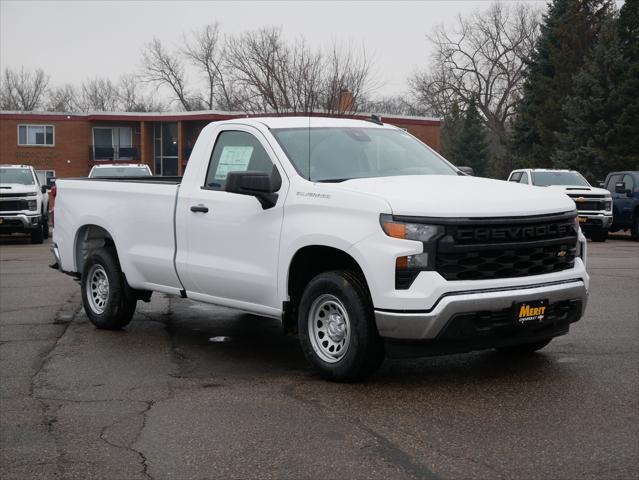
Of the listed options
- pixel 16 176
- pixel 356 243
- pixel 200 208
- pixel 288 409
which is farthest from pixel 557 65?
pixel 288 409

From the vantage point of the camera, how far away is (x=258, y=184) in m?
7.35

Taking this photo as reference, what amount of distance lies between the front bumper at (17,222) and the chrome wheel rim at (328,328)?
17.4 meters

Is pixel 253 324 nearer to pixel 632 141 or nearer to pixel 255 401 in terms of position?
→ pixel 255 401

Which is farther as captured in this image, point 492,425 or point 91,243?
point 91,243

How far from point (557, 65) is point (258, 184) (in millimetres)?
43196

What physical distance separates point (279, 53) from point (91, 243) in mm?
30362

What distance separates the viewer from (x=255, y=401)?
6.50 meters

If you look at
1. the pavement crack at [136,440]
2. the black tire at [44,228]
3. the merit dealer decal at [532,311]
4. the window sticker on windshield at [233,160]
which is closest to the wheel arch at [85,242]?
the window sticker on windshield at [233,160]

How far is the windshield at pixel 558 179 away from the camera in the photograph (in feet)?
81.7

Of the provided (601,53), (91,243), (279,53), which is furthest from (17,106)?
(91,243)

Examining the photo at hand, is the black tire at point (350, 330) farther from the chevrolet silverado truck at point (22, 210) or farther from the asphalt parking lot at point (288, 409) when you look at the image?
the chevrolet silverado truck at point (22, 210)

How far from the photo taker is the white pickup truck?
6516 millimetres

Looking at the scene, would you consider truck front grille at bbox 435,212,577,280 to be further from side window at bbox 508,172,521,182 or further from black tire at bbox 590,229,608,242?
side window at bbox 508,172,521,182

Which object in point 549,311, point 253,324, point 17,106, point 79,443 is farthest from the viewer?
point 17,106
